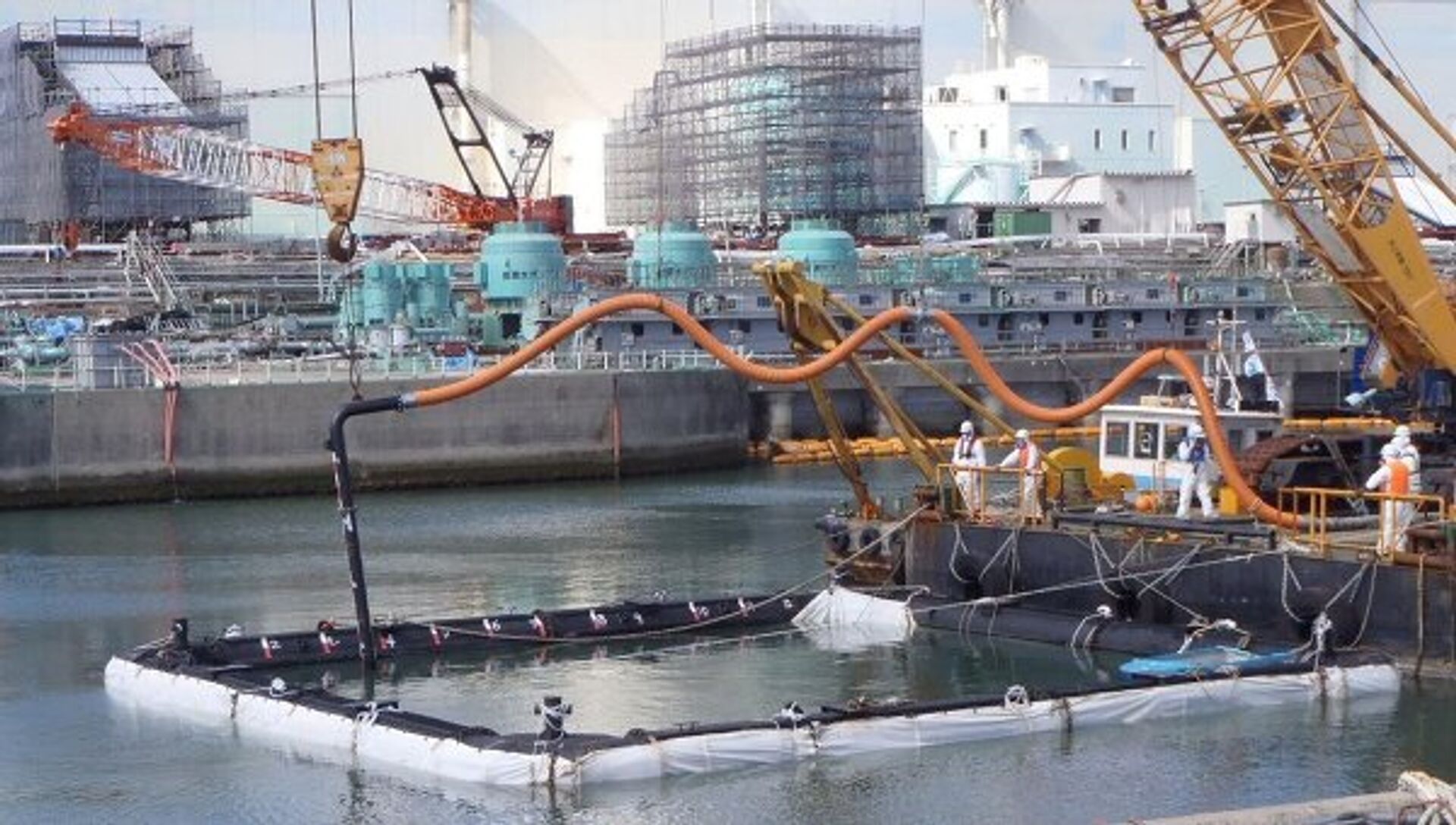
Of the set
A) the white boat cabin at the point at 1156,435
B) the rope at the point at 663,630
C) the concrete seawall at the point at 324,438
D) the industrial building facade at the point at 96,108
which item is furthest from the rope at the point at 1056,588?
→ the industrial building facade at the point at 96,108

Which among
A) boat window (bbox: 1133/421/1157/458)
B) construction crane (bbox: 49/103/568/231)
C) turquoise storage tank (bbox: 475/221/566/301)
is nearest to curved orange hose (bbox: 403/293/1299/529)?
boat window (bbox: 1133/421/1157/458)

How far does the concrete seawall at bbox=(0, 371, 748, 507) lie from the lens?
5347 centimetres

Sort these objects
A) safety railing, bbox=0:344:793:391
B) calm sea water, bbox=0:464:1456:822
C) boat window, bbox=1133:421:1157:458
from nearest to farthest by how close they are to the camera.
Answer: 1. calm sea water, bbox=0:464:1456:822
2. boat window, bbox=1133:421:1157:458
3. safety railing, bbox=0:344:793:391

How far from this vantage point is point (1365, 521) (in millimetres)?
31828

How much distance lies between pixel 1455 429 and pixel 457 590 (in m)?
13.9

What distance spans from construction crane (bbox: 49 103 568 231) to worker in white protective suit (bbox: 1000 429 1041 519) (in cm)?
5471

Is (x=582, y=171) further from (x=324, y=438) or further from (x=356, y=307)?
(x=324, y=438)

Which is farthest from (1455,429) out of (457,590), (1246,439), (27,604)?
(27,604)

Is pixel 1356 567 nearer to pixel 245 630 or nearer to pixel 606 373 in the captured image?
pixel 245 630

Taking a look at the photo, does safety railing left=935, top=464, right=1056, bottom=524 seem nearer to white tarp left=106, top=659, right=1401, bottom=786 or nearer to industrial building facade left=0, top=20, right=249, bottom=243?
white tarp left=106, top=659, right=1401, bottom=786

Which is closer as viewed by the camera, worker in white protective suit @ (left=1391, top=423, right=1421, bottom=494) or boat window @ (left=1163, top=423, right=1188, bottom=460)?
worker in white protective suit @ (left=1391, top=423, right=1421, bottom=494)

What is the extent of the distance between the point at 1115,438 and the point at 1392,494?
6264 millimetres

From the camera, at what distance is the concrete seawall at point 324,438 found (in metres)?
53.5

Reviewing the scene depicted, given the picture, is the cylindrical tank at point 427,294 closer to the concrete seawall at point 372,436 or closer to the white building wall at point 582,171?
the concrete seawall at point 372,436
